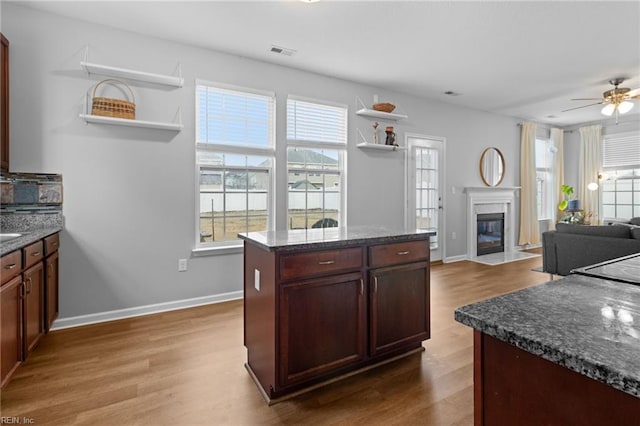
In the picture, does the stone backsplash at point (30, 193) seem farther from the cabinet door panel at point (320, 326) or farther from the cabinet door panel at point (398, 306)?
the cabinet door panel at point (398, 306)

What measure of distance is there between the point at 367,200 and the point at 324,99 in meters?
1.47

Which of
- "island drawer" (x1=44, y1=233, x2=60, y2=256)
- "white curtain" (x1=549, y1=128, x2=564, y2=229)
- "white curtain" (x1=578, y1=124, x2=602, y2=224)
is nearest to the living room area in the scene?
"island drawer" (x1=44, y1=233, x2=60, y2=256)

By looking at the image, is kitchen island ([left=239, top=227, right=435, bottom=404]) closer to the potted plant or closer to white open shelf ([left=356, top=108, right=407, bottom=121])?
white open shelf ([left=356, top=108, right=407, bottom=121])

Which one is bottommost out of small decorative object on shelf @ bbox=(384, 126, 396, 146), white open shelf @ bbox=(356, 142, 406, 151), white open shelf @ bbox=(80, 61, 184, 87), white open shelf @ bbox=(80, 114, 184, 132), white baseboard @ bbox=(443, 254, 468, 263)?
white baseboard @ bbox=(443, 254, 468, 263)

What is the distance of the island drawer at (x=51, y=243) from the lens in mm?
2551

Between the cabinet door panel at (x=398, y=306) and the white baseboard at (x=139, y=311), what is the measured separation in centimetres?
202

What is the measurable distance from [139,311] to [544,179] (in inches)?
313

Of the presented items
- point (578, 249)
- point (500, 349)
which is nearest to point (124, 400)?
point (500, 349)

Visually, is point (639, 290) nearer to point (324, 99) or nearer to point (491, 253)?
point (324, 99)

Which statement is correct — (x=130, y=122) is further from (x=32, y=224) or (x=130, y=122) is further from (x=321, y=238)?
(x=321, y=238)

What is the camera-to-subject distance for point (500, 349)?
29.6 inches

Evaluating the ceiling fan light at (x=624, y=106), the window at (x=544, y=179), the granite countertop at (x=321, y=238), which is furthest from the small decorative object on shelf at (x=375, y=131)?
the window at (x=544, y=179)

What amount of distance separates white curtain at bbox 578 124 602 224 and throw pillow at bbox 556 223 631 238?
3689mm

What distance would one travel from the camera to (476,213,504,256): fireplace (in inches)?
240
